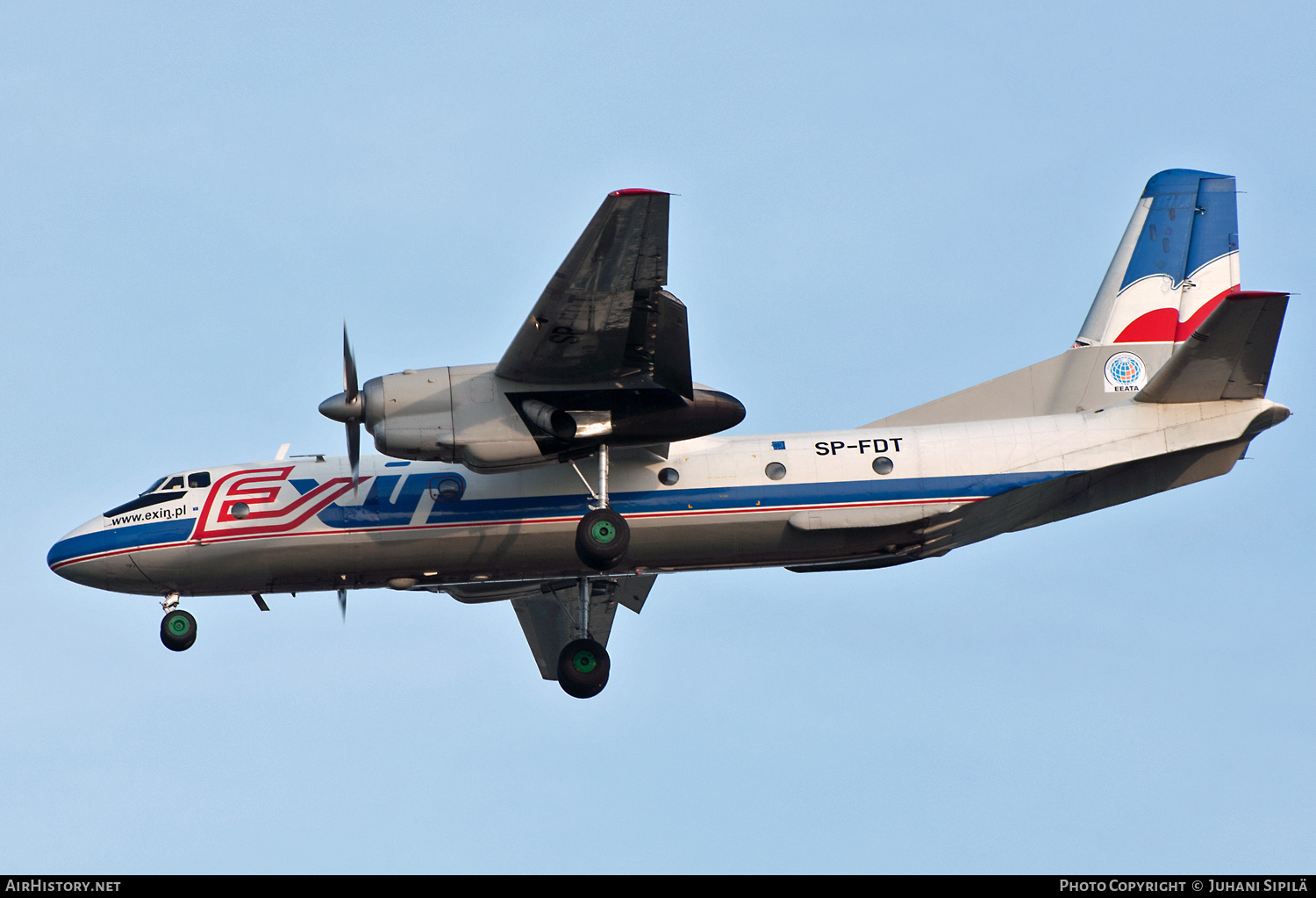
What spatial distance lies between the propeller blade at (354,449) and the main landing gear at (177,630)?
10.8 ft

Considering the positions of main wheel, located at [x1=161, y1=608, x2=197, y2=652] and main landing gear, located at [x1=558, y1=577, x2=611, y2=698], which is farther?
main landing gear, located at [x1=558, y1=577, x2=611, y2=698]

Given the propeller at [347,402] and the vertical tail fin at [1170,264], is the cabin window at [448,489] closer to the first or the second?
the propeller at [347,402]

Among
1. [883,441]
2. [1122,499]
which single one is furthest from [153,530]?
[1122,499]

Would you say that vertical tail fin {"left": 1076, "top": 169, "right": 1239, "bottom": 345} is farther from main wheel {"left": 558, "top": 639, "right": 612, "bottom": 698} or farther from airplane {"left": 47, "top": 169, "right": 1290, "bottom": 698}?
main wheel {"left": 558, "top": 639, "right": 612, "bottom": 698}

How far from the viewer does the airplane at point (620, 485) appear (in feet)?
75.4

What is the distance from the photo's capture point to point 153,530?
24.3 m

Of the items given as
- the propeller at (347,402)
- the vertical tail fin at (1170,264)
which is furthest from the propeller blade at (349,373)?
the vertical tail fin at (1170,264)

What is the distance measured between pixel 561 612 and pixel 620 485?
5.89 meters

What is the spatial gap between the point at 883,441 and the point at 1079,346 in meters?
5.40

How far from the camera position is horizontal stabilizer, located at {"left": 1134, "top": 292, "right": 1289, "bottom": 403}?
23.1m

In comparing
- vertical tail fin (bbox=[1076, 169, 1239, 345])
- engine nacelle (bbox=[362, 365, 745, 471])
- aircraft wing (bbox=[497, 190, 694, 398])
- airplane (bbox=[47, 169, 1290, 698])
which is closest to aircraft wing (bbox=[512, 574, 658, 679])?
airplane (bbox=[47, 169, 1290, 698])

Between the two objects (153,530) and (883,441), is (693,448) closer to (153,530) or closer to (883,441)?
(883,441)

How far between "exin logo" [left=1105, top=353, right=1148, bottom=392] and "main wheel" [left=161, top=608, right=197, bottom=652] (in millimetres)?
15919

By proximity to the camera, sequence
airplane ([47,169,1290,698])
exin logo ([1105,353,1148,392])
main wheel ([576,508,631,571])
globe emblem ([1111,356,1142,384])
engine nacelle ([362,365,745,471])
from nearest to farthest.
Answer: engine nacelle ([362,365,745,471]) < airplane ([47,169,1290,698]) < main wheel ([576,508,631,571]) < exin logo ([1105,353,1148,392]) < globe emblem ([1111,356,1142,384])
